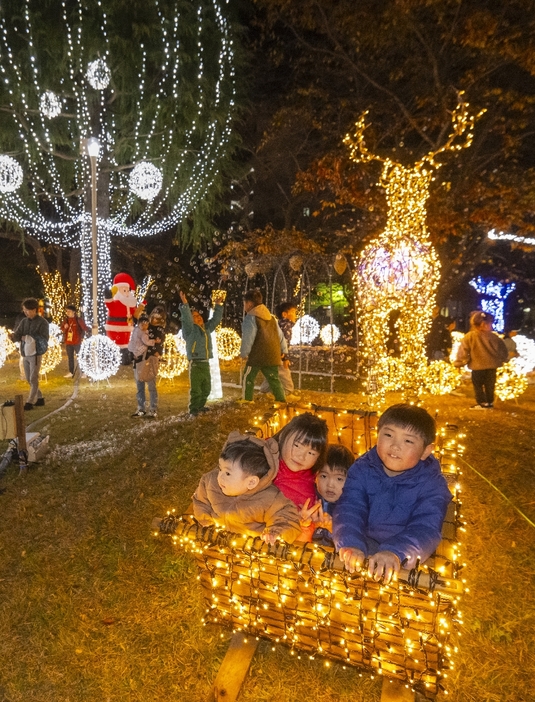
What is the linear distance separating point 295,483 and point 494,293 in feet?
79.3

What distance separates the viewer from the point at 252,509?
265 centimetres

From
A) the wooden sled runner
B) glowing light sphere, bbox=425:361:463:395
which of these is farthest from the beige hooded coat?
glowing light sphere, bbox=425:361:463:395

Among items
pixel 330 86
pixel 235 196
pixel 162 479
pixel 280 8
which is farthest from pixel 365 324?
pixel 235 196

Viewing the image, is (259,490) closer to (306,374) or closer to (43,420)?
(43,420)

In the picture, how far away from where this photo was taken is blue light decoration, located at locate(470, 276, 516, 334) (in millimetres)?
24156

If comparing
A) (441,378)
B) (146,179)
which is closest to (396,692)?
(441,378)

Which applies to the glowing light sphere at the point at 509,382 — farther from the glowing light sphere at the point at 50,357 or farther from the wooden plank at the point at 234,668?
the glowing light sphere at the point at 50,357

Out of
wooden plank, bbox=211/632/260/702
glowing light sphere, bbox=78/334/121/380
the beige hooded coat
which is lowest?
wooden plank, bbox=211/632/260/702

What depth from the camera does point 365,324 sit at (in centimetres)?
827

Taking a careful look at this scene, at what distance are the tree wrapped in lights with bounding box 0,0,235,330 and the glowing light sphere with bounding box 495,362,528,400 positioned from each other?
8.23 m

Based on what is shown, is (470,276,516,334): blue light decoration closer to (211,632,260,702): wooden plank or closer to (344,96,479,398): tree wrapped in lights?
(344,96,479,398): tree wrapped in lights

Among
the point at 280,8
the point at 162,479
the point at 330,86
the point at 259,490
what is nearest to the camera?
the point at 259,490

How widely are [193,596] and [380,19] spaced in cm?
1053

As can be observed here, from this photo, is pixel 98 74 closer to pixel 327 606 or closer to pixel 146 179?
pixel 146 179
